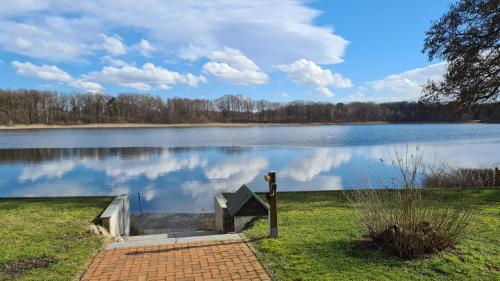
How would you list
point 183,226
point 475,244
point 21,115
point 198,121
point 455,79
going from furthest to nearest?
1. point 198,121
2. point 21,115
3. point 455,79
4. point 183,226
5. point 475,244

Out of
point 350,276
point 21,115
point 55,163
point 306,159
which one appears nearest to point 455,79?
point 350,276

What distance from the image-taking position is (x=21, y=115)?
9744cm

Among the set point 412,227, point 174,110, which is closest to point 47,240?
point 412,227

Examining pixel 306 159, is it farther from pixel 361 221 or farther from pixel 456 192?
pixel 361 221

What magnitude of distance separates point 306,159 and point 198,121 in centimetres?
9375

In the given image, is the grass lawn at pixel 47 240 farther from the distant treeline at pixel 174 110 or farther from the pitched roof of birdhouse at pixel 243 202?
the distant treeline at pixel 174 110

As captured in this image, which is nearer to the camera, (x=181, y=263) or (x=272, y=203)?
(x=181, y=263)

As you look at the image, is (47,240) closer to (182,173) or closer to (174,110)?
(182,173)

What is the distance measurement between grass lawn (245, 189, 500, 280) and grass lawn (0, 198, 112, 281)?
8.14 feet

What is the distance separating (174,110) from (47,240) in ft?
382

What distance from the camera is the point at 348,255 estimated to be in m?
5.38

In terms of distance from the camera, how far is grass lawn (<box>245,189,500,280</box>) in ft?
15.3

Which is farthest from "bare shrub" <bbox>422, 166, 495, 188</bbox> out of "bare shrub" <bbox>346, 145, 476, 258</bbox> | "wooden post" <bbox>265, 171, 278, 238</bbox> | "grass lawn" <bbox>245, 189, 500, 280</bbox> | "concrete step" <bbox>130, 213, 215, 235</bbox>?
"wooden post" <bbox>265, 171, 278, 238</bbox>

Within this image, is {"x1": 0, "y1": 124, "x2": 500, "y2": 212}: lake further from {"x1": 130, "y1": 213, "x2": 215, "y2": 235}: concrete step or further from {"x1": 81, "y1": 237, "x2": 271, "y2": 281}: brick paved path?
{"x1": 81, "y1": 237, "x2": 271, "y2": 281}: brick paved path
